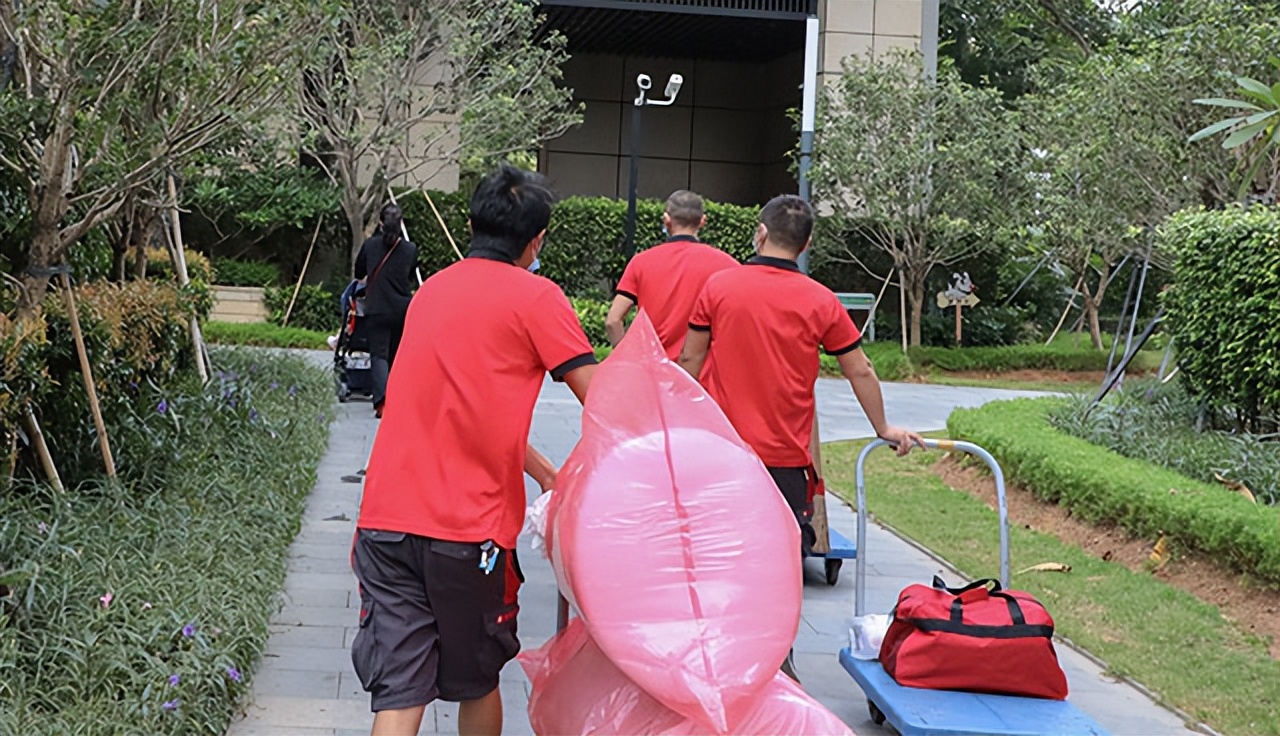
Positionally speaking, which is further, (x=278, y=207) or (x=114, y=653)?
(x=278, y=207)

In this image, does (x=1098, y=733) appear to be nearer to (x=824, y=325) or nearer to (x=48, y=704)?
(x=824, y=325)

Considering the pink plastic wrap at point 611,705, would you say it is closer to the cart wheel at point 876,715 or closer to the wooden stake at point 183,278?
the cart wheel at point 876,715

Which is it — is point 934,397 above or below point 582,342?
below

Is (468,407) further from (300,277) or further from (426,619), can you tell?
(300,277)

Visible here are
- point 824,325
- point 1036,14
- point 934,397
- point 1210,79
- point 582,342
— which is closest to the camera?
point 582,342

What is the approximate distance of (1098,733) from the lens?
13.8 feet

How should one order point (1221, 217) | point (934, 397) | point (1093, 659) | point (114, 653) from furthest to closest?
1. point (934, 397)
2. point (1221, 217)
3. point (1093, 659)
4. point (114, 653)

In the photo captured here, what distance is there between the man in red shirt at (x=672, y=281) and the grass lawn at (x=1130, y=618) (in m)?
2.33

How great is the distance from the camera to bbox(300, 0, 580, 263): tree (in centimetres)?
1878

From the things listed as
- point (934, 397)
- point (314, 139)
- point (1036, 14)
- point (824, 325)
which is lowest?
point (934, 397)

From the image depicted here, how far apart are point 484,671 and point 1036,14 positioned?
30.2 m

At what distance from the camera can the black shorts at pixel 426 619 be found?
358cm

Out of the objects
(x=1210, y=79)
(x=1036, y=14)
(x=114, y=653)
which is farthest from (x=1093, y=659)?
(x=1036, y=14)

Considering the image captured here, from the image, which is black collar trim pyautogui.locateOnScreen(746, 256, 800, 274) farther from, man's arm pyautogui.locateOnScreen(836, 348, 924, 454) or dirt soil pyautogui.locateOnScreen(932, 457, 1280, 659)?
dirt soil pyautogui.locateOnScreen(932, 457, 1280, 659)
